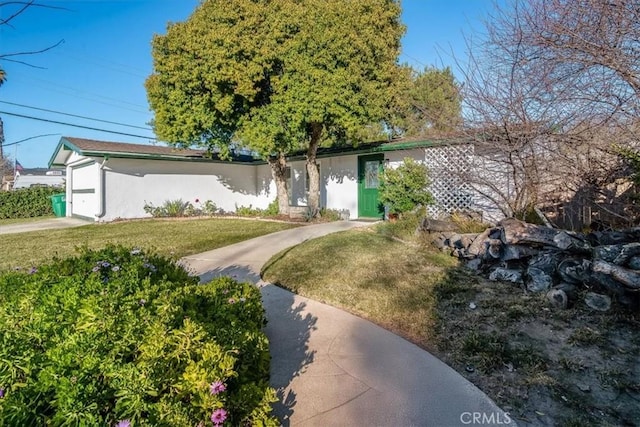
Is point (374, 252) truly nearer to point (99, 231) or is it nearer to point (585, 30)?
point (585, 30)

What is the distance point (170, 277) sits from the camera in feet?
10.7

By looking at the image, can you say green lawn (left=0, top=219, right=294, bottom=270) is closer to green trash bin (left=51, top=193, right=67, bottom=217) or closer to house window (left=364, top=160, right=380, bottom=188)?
house window (left=364, top=160, right=380, bottom=188)

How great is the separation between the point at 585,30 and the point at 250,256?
6149 mm

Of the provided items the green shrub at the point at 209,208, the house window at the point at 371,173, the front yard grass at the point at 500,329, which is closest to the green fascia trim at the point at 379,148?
the house window at the point at 371,173

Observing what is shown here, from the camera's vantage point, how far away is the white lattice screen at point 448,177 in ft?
30.6

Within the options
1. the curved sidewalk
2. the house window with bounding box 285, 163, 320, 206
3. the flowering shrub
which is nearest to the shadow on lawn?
the curved sidewalk

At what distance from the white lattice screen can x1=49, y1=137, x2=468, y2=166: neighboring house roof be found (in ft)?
1.25

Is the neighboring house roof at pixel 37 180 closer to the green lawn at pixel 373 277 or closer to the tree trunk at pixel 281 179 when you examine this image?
the tree trunk at pixel 281 179

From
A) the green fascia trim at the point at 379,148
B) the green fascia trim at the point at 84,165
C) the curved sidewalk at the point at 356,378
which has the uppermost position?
the green fascia trim at the point at 379,148

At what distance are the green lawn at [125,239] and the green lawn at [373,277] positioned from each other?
2355mm

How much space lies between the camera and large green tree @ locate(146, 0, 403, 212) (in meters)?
10.4

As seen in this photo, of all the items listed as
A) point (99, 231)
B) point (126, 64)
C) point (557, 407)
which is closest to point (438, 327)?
point (557, 407)

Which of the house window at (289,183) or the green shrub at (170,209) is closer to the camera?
the green shrub at (170,209)

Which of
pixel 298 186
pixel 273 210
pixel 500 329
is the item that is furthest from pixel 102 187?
pixel 500 329
